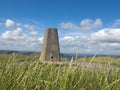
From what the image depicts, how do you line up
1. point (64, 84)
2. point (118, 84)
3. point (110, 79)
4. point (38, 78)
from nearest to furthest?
point (64, 84), point (38, 78), point (118, 84), point (110, 79)

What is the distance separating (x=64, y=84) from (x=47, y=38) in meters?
15.0


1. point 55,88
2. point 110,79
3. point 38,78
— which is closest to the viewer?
point 55,88

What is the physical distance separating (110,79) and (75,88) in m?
1.63

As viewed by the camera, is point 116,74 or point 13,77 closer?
point 13,77

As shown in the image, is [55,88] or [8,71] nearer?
[55,88]

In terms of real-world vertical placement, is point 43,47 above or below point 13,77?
above

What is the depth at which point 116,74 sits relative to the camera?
522 cm

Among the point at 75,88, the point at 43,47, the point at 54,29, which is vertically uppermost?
the point at 54,29

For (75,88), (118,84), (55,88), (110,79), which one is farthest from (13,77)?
(110,79)

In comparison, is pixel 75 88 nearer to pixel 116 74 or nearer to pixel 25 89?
pixel 25 89

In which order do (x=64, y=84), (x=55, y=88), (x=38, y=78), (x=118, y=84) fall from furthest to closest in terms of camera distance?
(x=118, y=84) < (x=38, y=78) < (x=55, y=88) < (x=64, y=84)

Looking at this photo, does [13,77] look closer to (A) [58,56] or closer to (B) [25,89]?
(B) [25,89]

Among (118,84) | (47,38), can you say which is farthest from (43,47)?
(118,84)

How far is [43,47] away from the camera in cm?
1828
